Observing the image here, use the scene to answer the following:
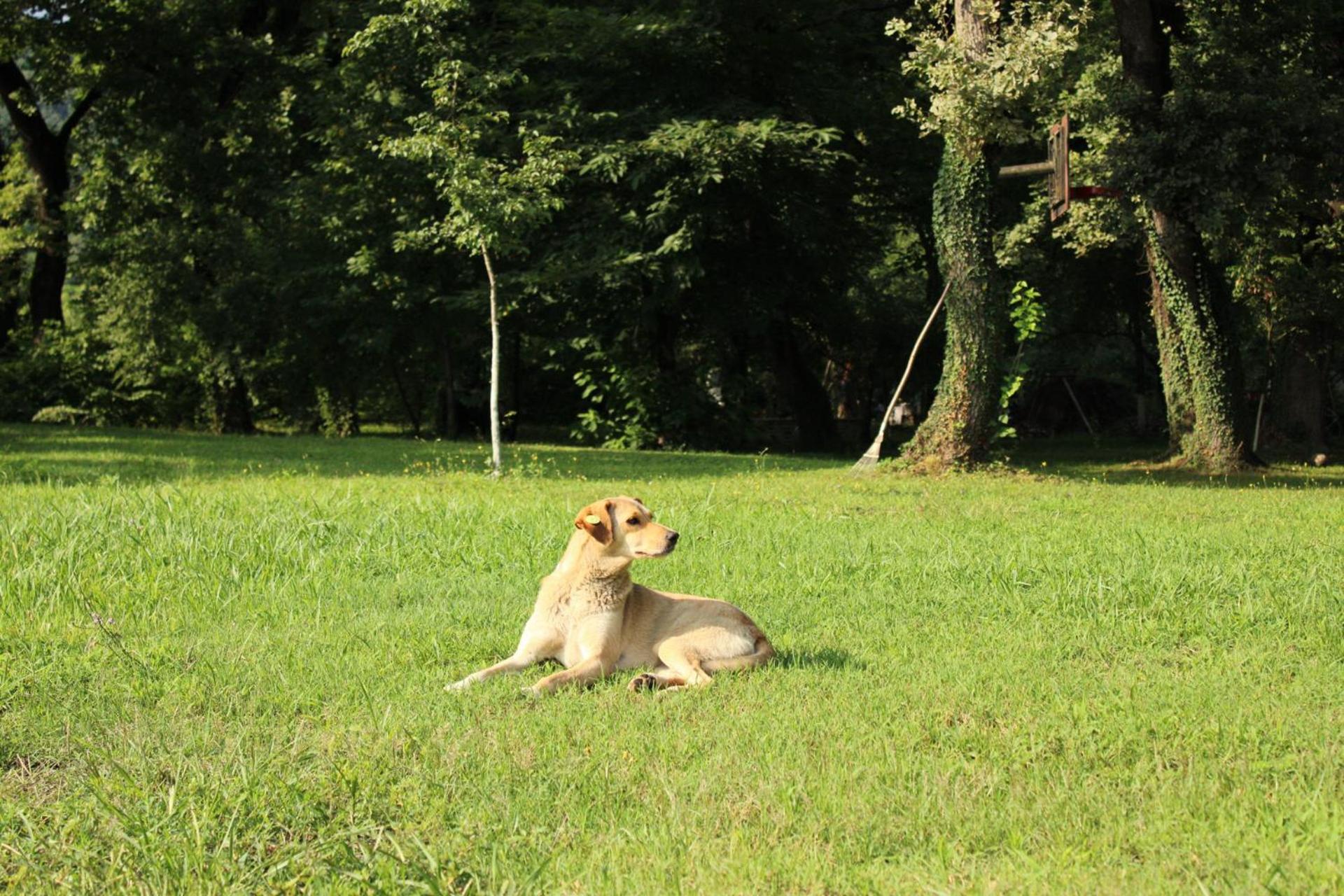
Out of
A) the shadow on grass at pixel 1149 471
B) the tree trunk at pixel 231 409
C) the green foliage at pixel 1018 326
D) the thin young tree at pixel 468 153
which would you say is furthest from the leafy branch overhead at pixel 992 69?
the tree trunk at pixel 231 409

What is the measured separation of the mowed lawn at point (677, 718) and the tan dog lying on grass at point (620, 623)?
0.20 m

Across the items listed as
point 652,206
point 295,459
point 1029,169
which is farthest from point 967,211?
point 295,459

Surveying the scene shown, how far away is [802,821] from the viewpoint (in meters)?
4.29

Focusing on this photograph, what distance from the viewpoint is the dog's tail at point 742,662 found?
6387 millimetres

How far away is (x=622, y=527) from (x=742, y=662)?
0.92m

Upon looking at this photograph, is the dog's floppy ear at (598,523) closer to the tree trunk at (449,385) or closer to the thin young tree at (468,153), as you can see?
the thin young tree at (468,153)

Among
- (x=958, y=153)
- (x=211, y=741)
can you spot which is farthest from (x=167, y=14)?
(x=211, y=741)

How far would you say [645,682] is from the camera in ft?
20.1

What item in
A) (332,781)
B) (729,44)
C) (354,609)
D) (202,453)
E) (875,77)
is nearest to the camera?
(332,781)

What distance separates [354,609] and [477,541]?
247cm

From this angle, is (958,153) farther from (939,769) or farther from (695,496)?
(939,769)

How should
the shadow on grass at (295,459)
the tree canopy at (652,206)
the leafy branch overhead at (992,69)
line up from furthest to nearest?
the tree canopy at (652,206) < the leafy branch overhead at (992,69) < the shadow on grass at (295,459)

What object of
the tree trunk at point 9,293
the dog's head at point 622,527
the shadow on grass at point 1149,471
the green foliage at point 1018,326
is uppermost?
the tree trunk at point 9,293

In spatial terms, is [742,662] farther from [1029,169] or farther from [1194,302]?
[1194,302]
